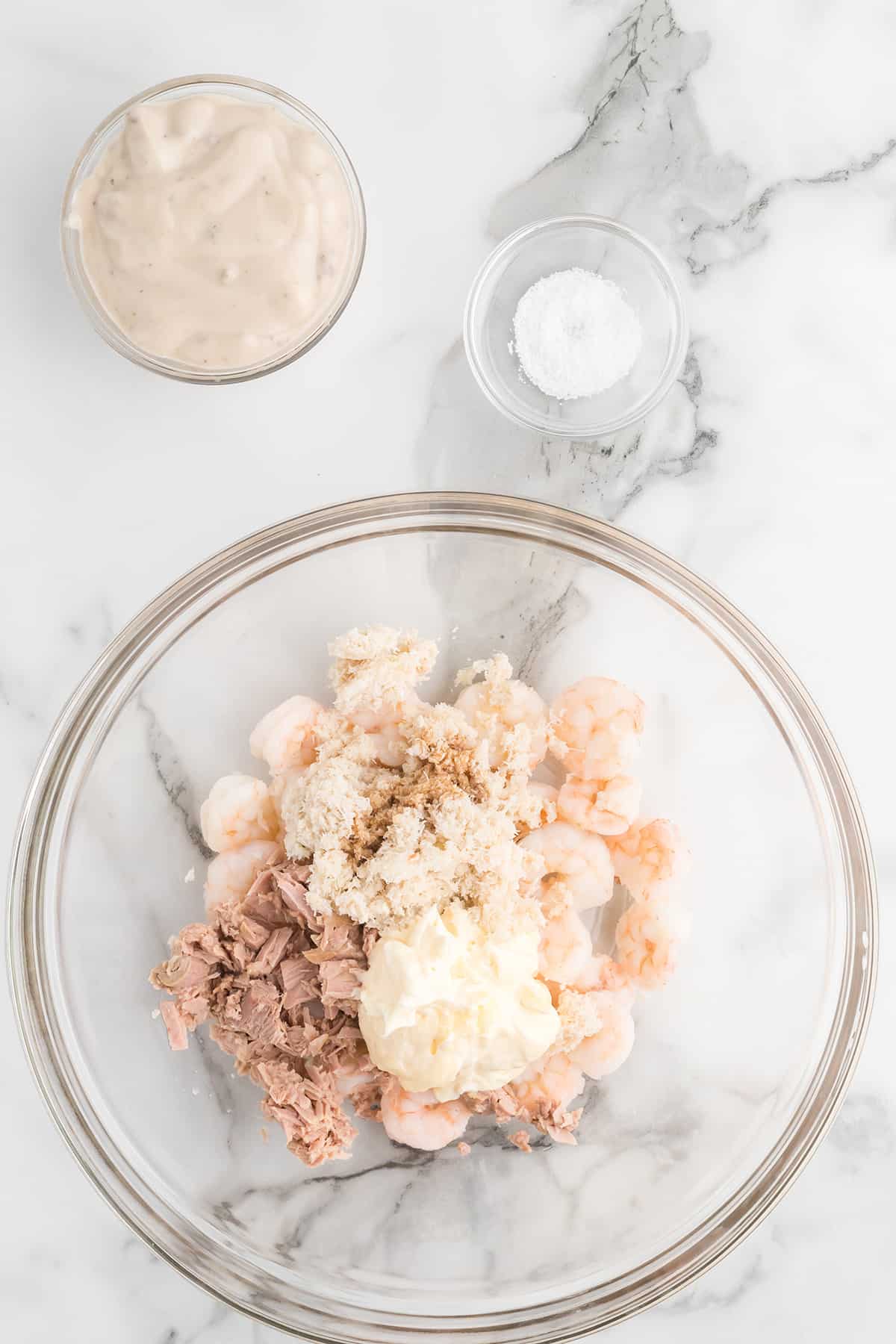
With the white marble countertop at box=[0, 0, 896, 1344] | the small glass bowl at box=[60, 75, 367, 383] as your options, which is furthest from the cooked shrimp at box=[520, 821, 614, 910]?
the small glass bowl at box=[60, 75, 367, 383]

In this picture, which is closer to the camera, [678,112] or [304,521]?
[304,521]

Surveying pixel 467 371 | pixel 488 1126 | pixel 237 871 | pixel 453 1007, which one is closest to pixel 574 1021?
pixel 453 1007

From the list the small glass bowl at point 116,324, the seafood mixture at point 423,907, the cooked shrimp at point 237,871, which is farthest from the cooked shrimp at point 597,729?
the small glass bowl at point 116,324

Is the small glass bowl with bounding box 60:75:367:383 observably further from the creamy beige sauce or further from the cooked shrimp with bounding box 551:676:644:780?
the cooked shrimp with bounding box 551:676:644:780

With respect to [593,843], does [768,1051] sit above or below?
below

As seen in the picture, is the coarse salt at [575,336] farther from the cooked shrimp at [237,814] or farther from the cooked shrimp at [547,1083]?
the cooked shrimp at [547,1083]

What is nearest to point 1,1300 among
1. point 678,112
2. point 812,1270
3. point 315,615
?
point 315,615

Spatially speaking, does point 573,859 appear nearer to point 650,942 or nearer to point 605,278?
point 650,942

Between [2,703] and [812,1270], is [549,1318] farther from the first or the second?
[2,703]
